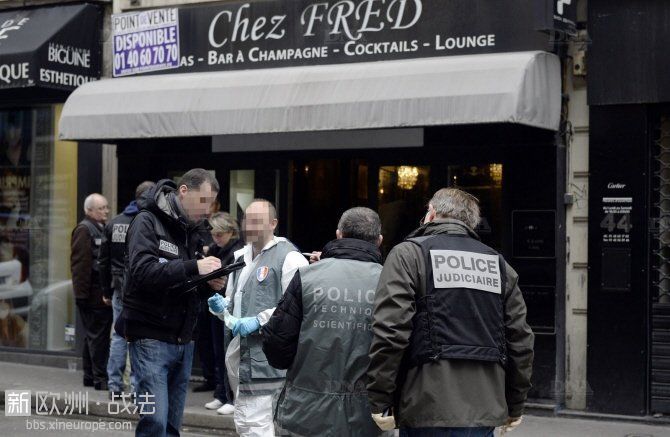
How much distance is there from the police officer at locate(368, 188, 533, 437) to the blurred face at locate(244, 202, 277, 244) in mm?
1682

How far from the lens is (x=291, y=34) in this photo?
1102 centimetres

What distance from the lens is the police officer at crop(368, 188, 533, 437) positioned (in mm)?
4668

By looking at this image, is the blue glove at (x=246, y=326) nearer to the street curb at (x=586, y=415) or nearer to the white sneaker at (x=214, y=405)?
the white sneaker at (x=214, y=405)

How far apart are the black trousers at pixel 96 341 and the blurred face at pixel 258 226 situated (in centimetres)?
492

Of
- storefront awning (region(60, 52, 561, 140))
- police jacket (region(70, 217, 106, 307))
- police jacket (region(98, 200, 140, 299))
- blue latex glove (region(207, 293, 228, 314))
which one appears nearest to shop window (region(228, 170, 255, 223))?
storefront awning (region(60, 52, 561, 140))

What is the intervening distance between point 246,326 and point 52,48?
692cm

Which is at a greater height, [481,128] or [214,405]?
[481,128]

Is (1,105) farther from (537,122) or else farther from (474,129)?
(537,122)

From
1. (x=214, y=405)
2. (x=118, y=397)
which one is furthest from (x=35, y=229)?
(x=214, y=405)

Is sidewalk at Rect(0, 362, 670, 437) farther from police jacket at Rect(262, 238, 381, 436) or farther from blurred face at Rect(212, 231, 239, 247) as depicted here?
police jacket at Rect(262, 238, 381, 436)

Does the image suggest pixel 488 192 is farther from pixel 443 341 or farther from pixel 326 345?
pixel 443 341

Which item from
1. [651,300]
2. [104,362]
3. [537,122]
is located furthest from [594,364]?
[104,362]

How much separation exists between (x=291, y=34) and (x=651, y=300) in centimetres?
448

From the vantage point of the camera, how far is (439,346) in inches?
185
